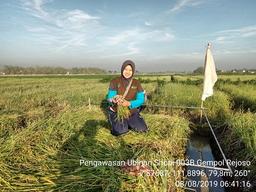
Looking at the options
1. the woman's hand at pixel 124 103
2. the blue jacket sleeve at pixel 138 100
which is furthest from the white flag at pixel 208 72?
the woman's hand at pixel 124 103

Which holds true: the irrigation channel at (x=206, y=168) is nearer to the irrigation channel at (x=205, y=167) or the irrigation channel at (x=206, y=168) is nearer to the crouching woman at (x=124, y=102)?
the irrigation channel at (x=205, y=167)

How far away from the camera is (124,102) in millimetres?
4121

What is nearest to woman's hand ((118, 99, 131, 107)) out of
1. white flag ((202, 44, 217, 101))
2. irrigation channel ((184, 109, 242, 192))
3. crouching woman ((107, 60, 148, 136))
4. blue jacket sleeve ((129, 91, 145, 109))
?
crouching woman ((107, 60, 148, 136))

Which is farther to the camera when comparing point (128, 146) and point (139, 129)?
point (139, 129)

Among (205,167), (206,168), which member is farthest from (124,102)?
(206,168)

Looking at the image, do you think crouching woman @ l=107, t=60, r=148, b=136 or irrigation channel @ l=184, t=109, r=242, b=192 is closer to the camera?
irrigation channel @ l=184, t=109, r=242, b=192

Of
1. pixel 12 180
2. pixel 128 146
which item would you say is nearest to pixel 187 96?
pixel 128 146

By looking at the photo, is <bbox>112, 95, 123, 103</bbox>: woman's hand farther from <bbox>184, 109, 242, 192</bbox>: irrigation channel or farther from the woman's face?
Answer: <bbox>184, 109, 242, 192</bbox>: irrigation channel

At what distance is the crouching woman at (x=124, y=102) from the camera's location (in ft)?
13.8

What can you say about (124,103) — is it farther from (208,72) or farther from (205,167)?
(208,72)

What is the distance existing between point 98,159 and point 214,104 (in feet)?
21.8

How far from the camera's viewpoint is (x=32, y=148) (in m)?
3.39

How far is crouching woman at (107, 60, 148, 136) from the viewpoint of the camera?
4211 mm

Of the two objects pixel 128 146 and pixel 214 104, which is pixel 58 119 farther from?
pixel 214 104
